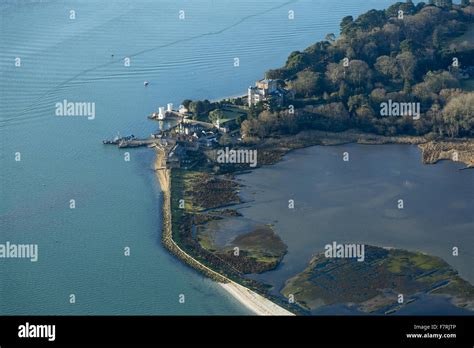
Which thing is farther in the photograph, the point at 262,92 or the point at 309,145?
the point at 262,92

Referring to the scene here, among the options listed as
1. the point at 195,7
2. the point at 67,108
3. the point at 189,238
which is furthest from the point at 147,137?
the point at 195,7

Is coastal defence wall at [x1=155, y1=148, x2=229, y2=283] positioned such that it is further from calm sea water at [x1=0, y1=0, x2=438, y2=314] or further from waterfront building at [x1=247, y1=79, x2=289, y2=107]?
waterfront building at [x1=247, y1=79, x2=289, y2=107]

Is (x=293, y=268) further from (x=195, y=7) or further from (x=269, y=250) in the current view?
(x=195, y=7)

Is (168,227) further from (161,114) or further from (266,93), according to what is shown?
(266,93)

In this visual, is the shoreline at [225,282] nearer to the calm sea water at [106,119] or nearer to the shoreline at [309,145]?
the shoreline at [309,145]

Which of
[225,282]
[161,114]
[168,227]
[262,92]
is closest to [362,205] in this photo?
[168,227]

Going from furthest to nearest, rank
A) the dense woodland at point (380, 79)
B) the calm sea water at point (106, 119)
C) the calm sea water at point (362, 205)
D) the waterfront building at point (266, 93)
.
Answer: the waterfront building at point (266, 93), the dense woodland at point (380, 79), the calm sea water at point (362, 205), the calm sea water at point (106, 119)

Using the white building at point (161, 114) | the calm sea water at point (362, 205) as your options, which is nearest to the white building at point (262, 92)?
the white building at point (161, 114)

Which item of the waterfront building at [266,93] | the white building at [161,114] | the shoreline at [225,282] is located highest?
the waterfront building at [266,93]
